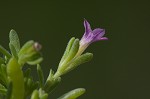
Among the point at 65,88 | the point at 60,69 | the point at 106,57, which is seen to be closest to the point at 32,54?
the point at 60,69

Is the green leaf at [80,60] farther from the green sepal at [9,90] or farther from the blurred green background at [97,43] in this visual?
the blurred green background at [97,43]

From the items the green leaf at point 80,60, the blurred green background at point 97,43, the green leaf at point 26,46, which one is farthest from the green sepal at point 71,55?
the blurred green background at point 97,43

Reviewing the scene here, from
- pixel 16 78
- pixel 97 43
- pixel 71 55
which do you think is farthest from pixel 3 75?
pixel 97 43

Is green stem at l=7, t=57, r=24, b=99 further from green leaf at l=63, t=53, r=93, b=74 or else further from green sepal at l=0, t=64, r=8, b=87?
green leaf at l=63, t=53, r=93, b=74

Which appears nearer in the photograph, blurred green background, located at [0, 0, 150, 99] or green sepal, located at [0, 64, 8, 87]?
green sepal, located at [0, 64, 8, 87]

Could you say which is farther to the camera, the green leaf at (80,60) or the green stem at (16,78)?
the green leaf at (80,60)

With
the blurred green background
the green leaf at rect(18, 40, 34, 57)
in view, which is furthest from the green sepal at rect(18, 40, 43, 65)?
the blurred green background

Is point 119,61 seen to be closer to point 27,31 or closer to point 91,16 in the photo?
point 91,16

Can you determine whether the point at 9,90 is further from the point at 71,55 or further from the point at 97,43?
the point at 97,43
